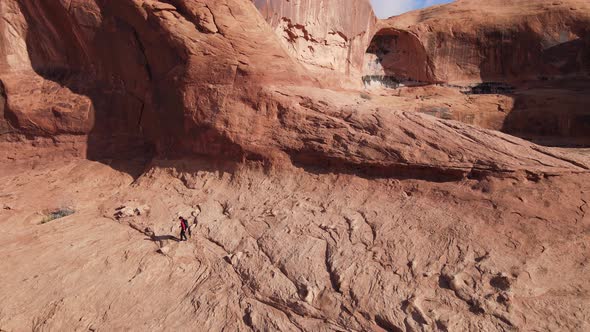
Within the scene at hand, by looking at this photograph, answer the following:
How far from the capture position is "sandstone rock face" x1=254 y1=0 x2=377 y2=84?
1054 centimetres

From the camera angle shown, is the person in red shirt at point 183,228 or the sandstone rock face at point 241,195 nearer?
the sandstone rock face at point 241,195

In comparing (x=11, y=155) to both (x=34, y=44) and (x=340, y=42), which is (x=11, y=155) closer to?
(x=34, y=44)

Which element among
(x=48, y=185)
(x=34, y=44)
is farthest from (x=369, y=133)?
(x=34, y=44)

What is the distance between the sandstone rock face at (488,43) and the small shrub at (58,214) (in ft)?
40.0

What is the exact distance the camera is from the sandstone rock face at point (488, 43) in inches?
559

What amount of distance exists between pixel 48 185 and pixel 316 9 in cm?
855

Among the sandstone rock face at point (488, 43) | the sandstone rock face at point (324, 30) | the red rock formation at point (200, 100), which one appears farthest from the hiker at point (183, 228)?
the sandstone rock face at point (488, 43)

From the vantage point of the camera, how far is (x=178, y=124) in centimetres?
823

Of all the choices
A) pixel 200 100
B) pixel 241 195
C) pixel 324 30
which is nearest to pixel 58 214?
pixel 200 100

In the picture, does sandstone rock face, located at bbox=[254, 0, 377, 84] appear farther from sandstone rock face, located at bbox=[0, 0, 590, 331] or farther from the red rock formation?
the red rock formation

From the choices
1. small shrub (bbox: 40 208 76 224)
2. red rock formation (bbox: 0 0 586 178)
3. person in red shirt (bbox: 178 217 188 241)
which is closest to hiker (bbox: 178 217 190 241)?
person in red shirt (bbox: 178 217 188 241)

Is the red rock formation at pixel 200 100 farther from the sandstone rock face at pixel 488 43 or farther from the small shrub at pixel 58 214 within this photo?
the sandstone rock face at pixel 488 43

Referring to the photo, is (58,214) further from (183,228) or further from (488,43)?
(488,43)

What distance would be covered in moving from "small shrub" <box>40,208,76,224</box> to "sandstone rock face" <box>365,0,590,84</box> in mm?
12196
